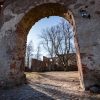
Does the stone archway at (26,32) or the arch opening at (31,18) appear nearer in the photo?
the stone archway at (26,32)

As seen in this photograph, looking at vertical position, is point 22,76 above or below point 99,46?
below

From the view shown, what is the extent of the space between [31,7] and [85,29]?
2.35m

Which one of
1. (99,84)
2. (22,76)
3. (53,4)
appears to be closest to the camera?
(99,84)

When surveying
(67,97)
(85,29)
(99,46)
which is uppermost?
(85,29)

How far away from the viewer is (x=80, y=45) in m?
5.93

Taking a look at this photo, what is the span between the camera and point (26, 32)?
7703mm

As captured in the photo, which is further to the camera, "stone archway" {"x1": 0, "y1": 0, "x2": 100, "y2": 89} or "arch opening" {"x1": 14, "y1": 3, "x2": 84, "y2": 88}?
"arch opening" {"x1": 14, "y1": 3, "x2": 84, "y2": 88}

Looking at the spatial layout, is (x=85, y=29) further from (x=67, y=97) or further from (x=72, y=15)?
(x=67, y=97)

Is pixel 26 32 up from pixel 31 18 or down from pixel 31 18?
down

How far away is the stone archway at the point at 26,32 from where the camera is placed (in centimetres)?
583

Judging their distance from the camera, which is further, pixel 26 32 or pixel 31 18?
pixel 26 32

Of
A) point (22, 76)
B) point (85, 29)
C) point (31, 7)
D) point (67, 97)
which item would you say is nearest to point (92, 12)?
point (85, 29)

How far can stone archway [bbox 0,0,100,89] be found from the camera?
5.83m

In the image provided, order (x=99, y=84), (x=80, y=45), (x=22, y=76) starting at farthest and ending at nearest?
(x=22, y=76) → (x=80, y=45) → (x=99, y=84)
